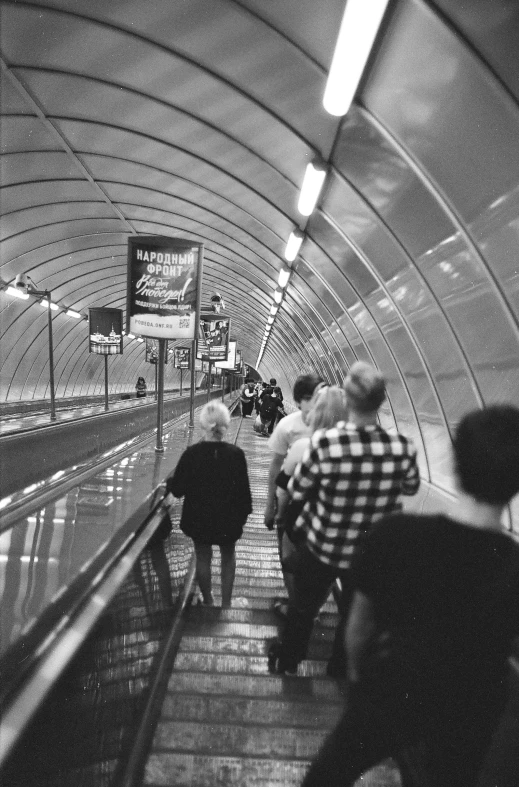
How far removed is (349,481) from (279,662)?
1.51 metres

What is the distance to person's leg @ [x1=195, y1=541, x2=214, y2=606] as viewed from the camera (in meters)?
4.40

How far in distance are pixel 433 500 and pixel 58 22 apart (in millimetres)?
8903

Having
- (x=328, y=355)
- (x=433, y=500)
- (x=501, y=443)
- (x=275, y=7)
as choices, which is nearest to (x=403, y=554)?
(x=501, y=443)

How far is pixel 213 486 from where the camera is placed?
4.12 meters

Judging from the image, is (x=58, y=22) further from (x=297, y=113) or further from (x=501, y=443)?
(x=501, y=443)

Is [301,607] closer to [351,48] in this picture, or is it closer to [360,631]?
[360,631]

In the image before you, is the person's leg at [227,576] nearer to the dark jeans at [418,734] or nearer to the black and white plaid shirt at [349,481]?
the black and white plaid shirt at [349,481]

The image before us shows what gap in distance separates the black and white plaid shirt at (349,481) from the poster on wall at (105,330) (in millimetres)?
17138

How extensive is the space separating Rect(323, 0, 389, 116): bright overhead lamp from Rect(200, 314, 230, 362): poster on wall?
1086 cm

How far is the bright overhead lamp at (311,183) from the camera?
24.5ft

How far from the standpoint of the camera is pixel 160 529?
413 centimetres

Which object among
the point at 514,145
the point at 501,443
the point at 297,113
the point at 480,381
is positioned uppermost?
the point at 297,113

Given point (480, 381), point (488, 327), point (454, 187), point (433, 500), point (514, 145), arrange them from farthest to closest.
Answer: point (433, 500) < point (480, 381) < point (488, 327) < point (454, 187) < point (514, 145)

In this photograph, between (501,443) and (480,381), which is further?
(480,381)
